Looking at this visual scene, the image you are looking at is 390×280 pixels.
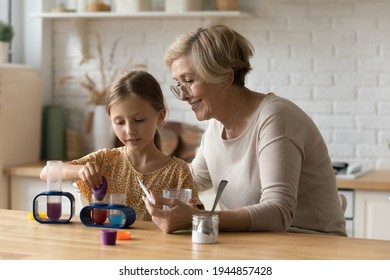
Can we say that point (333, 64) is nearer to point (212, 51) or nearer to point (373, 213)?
point (373, 213)

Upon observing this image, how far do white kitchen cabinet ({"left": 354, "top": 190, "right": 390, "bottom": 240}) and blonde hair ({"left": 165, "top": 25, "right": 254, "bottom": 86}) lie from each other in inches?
61.4

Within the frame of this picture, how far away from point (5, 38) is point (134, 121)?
2389mm

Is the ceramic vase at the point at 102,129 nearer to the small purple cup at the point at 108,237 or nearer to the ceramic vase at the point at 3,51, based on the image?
the ceramic vase at the point at 3,51

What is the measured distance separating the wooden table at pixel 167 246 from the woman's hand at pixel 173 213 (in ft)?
0.10

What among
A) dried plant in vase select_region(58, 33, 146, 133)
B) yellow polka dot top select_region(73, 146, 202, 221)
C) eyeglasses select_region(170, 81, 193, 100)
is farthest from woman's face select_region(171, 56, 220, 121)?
dried plant in vase select_region(58, 33, 146, 133)

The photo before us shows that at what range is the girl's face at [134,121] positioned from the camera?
2.85 meters

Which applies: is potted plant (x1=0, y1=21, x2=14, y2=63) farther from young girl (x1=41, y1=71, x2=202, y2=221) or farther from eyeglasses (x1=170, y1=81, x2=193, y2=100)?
eyeglasses (x1=170, y1=81, x2=193, y2=100)

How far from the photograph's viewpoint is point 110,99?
9.55ft

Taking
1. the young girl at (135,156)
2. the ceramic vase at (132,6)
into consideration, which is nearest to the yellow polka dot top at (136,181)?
the young girl at (135,156)

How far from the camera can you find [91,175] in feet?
8.84

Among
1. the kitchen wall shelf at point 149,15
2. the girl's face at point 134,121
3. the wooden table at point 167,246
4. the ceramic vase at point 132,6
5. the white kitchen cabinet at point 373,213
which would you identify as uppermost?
the ceramic vase at point 132,6

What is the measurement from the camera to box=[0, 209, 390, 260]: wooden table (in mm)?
2143
